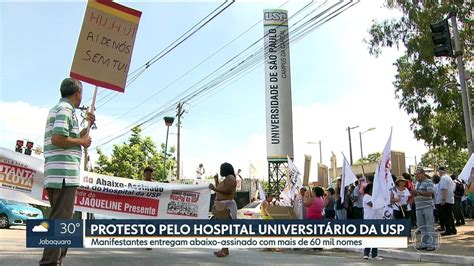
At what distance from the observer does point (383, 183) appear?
1010 centimetres

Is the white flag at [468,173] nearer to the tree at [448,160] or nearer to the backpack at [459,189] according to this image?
the backpack at [459,189]

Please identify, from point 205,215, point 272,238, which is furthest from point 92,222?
point 205,215

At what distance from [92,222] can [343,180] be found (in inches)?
316

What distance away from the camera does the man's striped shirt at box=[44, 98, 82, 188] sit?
496cm

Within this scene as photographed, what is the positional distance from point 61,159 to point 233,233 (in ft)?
6.87

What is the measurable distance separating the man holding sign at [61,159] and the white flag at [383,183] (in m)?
6.61

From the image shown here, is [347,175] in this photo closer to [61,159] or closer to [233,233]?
[233,233]

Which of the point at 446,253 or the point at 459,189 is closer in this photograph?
the point at 446,253

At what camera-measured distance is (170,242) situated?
19.1 feet

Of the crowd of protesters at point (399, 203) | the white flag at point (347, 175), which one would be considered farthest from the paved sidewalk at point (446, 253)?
the white flag at point (347, 175)

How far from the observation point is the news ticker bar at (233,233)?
568cm

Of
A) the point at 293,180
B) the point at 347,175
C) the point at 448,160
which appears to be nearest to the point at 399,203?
the point at 347,175

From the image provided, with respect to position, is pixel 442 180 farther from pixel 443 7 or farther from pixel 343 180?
pixel 443 7

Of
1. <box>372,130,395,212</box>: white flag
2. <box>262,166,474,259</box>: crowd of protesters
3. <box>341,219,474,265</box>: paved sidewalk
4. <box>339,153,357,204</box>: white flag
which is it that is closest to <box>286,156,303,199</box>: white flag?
<box>262,166,474,259</box>: crowd of protesters
